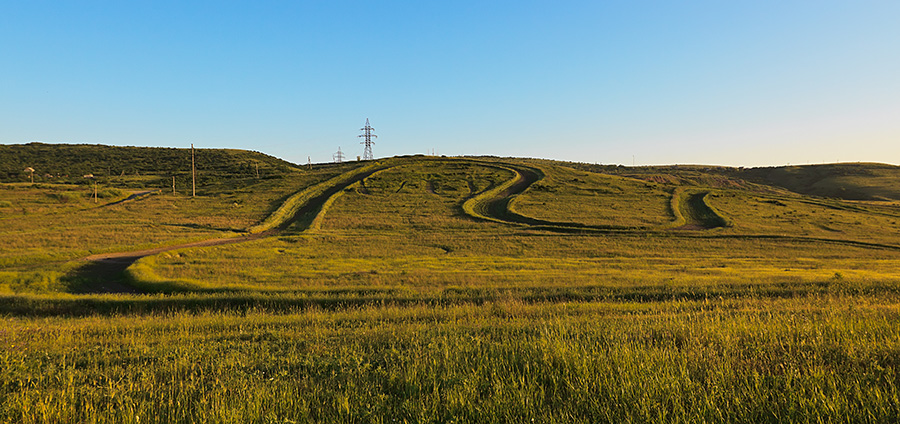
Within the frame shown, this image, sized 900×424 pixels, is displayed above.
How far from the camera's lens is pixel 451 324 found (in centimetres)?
1045

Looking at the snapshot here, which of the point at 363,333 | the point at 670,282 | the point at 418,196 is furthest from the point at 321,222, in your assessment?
the point at 363,333

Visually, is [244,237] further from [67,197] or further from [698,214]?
[698,214]

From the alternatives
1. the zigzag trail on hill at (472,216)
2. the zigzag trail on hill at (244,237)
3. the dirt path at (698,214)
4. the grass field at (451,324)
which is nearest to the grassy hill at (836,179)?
the dirt path at (698,214)

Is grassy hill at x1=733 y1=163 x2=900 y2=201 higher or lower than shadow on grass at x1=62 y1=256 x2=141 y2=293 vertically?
higher

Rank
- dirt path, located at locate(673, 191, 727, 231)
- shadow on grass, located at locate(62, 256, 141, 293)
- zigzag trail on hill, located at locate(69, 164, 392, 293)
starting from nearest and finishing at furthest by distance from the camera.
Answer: shadow on grass, located at locate(62, 256, 141, 293) → zigzag trail on hill, located at locate(69, 164, 392, 293) → dirt path, located at locate(673, 191, 727, 231)

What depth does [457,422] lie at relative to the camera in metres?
4.29

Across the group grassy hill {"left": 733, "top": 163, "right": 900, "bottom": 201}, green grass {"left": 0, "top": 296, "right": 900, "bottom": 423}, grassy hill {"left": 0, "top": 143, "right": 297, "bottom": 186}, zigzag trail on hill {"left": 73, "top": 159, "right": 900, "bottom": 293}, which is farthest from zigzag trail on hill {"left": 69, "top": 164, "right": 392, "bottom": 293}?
grassy hill {"left": 733, "top": 163, "right": 900, "bottom": 201}

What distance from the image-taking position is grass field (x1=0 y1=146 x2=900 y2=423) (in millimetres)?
4836

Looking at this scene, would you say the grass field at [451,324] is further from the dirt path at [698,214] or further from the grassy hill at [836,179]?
the grassy hill at [836,179]

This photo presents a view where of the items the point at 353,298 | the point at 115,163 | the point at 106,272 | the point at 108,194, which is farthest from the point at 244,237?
the point at 115,163

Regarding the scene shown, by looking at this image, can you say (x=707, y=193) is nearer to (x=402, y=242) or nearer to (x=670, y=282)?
(x=402, y=242)

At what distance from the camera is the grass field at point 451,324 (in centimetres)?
484

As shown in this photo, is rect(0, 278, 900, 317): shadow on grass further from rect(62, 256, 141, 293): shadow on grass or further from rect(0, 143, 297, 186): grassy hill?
rect(0, 143, 297, 186): grassy hill

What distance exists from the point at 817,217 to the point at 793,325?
69181 millimetres
